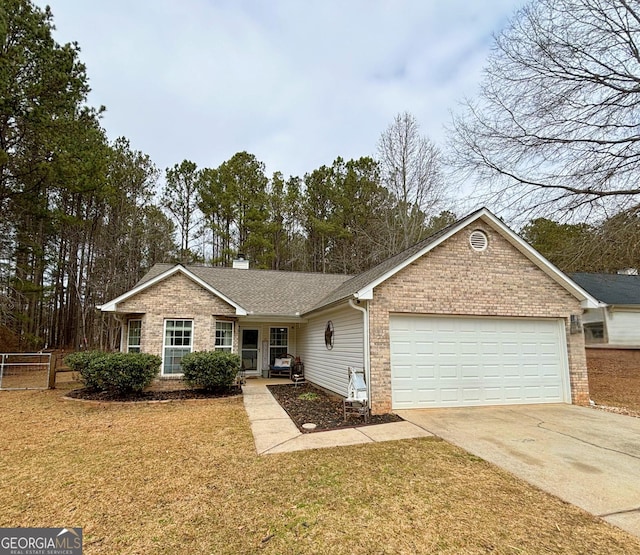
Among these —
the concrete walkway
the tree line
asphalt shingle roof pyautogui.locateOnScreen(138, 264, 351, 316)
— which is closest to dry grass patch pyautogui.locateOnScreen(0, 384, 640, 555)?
the concrete walkway

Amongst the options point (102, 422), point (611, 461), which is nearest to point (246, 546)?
point (611, 461)

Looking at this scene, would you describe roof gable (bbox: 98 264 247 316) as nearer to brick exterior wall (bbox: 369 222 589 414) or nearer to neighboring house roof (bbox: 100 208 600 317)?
neighboring house roof (bbox: 100 208 600 317)

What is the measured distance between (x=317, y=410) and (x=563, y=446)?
15.4 feet

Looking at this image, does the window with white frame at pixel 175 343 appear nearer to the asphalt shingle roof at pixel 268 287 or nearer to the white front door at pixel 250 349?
the asphalt shingle roof at pixel 268 287

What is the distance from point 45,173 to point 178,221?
10539 mm

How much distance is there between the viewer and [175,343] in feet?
39.3

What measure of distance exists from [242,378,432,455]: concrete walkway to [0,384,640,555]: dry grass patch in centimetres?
30

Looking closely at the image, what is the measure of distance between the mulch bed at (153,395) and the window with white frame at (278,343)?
15.3ft

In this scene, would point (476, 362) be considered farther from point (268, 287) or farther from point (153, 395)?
point (268, 287)

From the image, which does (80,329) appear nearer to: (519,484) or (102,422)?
(102,422)

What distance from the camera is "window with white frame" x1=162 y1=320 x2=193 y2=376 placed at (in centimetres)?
1184

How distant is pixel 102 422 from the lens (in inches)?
294

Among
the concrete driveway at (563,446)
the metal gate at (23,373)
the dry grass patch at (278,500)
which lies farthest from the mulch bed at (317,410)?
the metal gate at (23,373)

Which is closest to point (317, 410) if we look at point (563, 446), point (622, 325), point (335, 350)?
point (335, 350)
